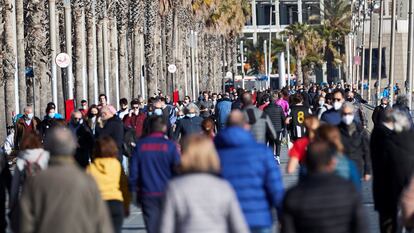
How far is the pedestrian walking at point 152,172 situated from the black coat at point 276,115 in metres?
14.7

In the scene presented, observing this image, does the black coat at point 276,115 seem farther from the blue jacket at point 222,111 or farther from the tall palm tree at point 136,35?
the tall palm tree at point 136,35

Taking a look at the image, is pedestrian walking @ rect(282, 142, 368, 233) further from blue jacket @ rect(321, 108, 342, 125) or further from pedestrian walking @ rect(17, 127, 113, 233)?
blue jacket @ rect(321, 108, 342, 125)

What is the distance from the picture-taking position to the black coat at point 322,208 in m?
8.48

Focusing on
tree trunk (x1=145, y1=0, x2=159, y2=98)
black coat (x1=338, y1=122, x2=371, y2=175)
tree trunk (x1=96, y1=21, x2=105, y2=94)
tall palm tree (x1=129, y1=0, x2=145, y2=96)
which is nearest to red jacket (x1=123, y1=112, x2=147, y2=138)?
black coat (x1=338, y1=122, x2=371, y2=175)

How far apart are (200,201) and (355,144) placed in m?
6.61

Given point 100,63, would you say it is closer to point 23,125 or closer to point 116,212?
point 23,125

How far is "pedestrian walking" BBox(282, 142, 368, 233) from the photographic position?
8477mm

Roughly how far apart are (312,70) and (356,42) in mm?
27945

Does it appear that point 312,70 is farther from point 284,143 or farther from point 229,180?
point 229,180

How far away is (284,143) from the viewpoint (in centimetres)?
3647

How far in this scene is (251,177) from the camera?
1044 cm

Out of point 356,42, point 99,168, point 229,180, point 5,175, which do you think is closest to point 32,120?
point 5,175

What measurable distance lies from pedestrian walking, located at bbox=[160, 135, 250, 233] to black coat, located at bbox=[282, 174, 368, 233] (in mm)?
346

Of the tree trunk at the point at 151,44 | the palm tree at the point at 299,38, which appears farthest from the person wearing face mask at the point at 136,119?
the palm tree at the point at 299,38
